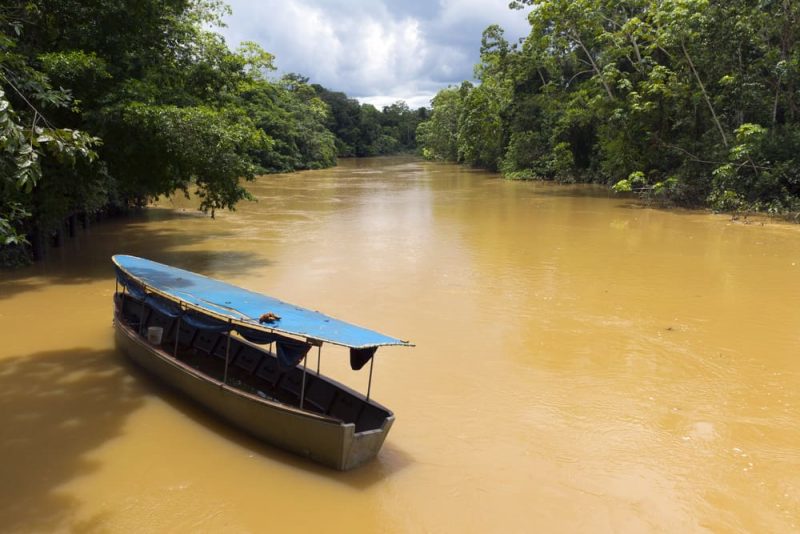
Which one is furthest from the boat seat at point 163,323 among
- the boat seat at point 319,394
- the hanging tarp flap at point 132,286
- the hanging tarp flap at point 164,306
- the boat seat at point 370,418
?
the boat seat at point 370,418

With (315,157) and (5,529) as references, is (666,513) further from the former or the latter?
(315,157)

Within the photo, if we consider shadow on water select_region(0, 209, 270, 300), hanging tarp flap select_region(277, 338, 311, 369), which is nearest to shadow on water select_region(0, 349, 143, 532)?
hanging tarp flap select_region(277, 338, 311, 369)

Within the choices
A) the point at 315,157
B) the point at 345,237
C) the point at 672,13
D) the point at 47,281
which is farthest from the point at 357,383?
the point at 315,157

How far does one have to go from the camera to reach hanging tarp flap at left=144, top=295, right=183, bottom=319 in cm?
765

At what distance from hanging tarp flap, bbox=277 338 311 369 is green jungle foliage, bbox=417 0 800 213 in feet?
63.4

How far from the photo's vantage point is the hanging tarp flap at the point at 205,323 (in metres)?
6.84

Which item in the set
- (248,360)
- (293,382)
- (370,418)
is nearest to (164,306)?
(248,360)

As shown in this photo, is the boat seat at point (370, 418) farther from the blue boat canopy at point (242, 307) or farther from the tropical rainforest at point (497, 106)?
the tropical rainforest at point (497, 106)

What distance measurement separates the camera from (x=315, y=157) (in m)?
55.1

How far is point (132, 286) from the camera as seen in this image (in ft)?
28.8

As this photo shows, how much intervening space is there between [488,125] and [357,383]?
35.0m

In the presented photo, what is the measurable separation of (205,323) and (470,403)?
3.40m

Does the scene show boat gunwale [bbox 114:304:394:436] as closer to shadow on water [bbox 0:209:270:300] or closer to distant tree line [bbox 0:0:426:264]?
distant tree line [bbox 0:0:426:264]

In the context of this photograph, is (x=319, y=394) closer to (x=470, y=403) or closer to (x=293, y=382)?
(x=293, y=382)
